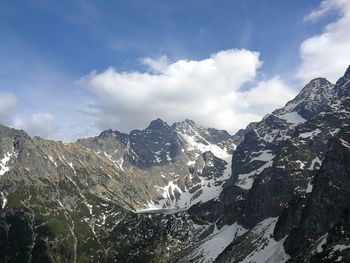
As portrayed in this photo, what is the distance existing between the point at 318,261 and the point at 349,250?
14.0m

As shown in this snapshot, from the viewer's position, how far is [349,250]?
190m

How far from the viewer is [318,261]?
199 m
